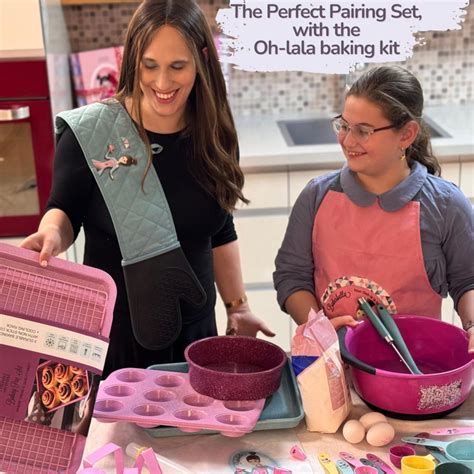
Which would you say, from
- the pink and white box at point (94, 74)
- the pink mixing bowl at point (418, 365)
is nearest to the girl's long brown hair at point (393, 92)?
the pink mixing bowl at point (418, 365)

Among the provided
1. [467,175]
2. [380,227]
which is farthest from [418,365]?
[467,175]

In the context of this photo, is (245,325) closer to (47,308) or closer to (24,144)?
(47,308)

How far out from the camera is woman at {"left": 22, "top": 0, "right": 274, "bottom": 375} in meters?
1.29

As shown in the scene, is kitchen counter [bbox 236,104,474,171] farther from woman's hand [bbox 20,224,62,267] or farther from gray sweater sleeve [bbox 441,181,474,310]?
woman's hand [bbox 20,224,62,267]

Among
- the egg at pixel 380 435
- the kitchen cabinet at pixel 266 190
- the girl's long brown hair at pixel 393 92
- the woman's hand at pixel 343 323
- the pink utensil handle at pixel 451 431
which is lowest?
the kitchen cabinet at pixel 266 190

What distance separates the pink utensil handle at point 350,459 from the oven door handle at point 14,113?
164cm

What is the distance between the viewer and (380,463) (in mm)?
1045

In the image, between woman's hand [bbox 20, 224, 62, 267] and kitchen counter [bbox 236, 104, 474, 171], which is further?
kitchen counter [bbox 236, 104, 474, 171]

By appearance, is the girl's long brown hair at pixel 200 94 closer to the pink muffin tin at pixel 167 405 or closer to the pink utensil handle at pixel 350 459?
the pink muffin tin at pixel 167 405

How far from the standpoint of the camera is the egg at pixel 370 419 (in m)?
1.11

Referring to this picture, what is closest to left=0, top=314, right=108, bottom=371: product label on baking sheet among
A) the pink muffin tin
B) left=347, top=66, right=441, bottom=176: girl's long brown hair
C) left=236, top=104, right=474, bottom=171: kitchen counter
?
the pink muffin tin

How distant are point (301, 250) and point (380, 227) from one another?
15 centimetres

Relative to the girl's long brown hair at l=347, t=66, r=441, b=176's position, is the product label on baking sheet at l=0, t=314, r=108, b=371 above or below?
below

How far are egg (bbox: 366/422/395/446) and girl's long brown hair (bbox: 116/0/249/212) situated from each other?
518 millimetres
